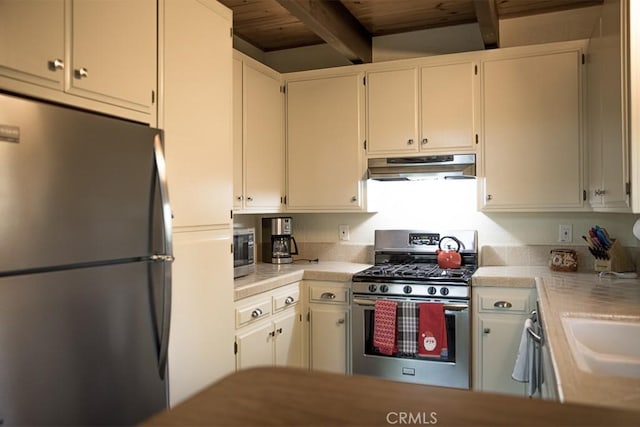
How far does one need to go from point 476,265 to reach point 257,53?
7.83ft

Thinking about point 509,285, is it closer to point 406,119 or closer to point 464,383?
point 464,383

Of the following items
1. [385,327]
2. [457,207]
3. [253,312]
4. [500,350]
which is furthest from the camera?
[457,207]

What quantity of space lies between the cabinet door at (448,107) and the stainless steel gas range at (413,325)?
2.77 feet

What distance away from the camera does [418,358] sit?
2807 millimetres

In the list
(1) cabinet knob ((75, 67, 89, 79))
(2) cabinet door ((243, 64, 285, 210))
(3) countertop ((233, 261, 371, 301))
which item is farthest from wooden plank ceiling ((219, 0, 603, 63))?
(3) countertop ((233, 261, 371, 301))

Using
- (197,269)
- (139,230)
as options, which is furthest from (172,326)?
(139,230)

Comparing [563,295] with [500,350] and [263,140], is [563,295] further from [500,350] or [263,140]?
[263,140]

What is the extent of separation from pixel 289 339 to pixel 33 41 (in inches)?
85.3

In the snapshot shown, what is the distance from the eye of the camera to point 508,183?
304cm

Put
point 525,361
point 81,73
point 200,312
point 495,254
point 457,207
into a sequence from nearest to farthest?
point 81,73, point 525,361, point 200,312, point 495,254, point 457,207

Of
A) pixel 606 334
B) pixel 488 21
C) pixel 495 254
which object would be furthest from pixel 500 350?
pixel 488 21

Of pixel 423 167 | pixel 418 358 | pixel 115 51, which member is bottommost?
pixel 418 358

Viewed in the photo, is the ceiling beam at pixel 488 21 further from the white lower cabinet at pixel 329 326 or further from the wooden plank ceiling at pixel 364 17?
the white lower cabinet at pixel 329 326

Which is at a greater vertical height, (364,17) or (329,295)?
(364,17)
